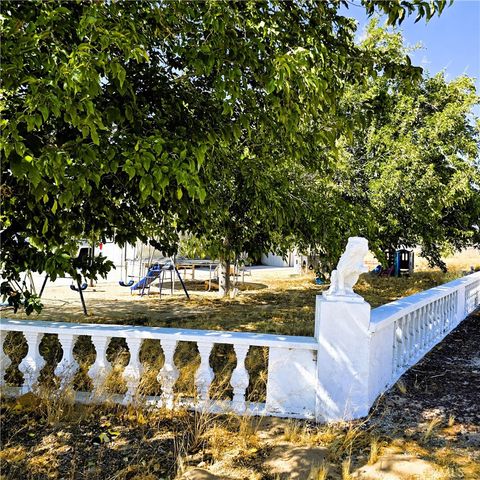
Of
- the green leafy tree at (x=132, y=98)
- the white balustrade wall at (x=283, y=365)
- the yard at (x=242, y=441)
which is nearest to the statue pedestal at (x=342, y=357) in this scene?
the white balustrade wall at (x=283, y=365)

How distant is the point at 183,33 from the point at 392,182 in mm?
9691

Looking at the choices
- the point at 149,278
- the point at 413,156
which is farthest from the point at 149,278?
the point at 413,156

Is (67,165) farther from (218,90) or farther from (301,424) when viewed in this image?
(301,424)

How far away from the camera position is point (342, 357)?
145 inches

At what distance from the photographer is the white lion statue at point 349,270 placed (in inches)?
146

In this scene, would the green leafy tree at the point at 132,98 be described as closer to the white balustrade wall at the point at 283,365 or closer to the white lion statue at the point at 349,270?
the white balustrade wall at the point at 283,365

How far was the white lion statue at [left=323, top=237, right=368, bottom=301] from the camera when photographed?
12.1 feet

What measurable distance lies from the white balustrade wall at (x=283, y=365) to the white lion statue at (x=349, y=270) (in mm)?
98

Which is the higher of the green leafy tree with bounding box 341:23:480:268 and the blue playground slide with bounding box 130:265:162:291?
the green leafy tree with bounding box 341:23:480:268

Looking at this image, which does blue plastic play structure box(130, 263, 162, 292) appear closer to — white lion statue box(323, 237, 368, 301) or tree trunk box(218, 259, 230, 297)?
tree trunk box(218, 259, 230, 297)

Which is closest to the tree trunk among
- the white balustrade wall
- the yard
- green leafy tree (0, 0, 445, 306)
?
green leafy tree (0, 0, 445, 306)

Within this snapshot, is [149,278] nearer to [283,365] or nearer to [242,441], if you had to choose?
[283,365]

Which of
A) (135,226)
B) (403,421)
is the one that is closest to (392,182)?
(135,226)

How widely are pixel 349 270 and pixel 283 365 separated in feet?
3.09
